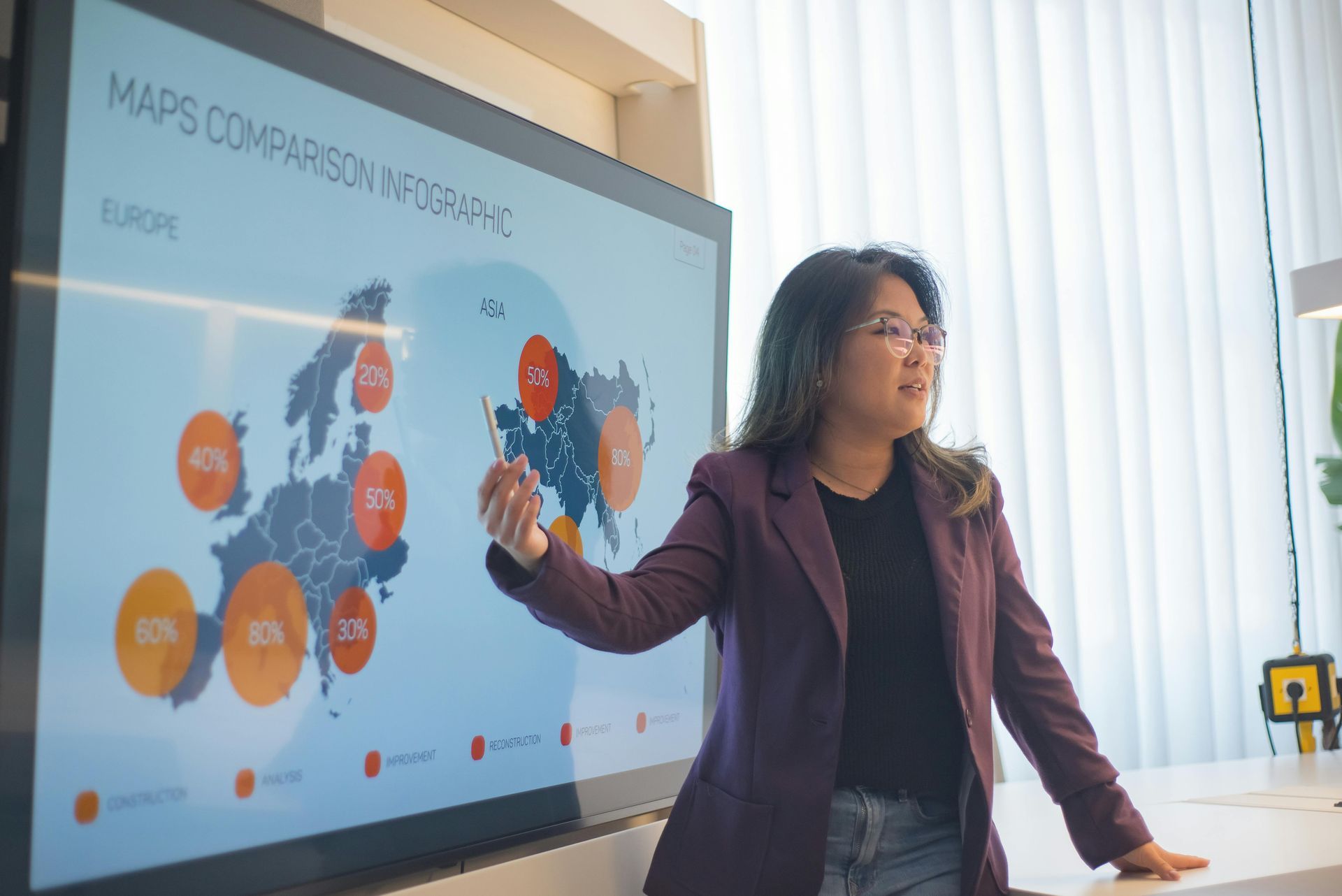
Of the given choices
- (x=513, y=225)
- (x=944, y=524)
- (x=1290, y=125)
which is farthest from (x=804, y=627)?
(x=1290, y=125)

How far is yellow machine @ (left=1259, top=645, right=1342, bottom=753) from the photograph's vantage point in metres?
2.75

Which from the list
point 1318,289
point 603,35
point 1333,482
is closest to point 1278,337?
point 1333,482

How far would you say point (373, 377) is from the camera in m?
1.45

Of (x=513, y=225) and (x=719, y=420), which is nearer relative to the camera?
(x=513, y=225)

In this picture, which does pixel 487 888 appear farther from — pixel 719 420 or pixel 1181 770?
pixel 1181 770

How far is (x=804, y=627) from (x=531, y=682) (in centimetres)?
47

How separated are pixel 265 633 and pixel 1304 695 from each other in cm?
251

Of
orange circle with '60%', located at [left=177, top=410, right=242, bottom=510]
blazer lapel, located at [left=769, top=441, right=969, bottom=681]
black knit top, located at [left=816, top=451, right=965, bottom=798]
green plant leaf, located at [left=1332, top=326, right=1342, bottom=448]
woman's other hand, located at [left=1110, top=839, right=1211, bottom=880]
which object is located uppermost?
green plant leaf, located at [left=1332, top=326, right=1342, bottom=448]

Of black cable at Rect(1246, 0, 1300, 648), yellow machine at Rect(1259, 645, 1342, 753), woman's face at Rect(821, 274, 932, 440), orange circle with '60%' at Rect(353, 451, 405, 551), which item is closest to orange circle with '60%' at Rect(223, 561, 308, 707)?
orange circle with '60%' at Rect(353, 451, 405, 551)

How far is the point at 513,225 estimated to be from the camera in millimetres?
1683

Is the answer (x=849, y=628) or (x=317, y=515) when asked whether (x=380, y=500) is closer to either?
(x=317, y=515)

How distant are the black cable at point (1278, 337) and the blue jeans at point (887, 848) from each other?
7.56 feet

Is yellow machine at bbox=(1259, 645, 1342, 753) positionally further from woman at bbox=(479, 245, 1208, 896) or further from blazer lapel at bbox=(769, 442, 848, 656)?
blazer lapel at bbox=(769, 442, 848, 656)

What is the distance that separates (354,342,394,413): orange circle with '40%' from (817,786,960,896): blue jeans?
2.51ft
